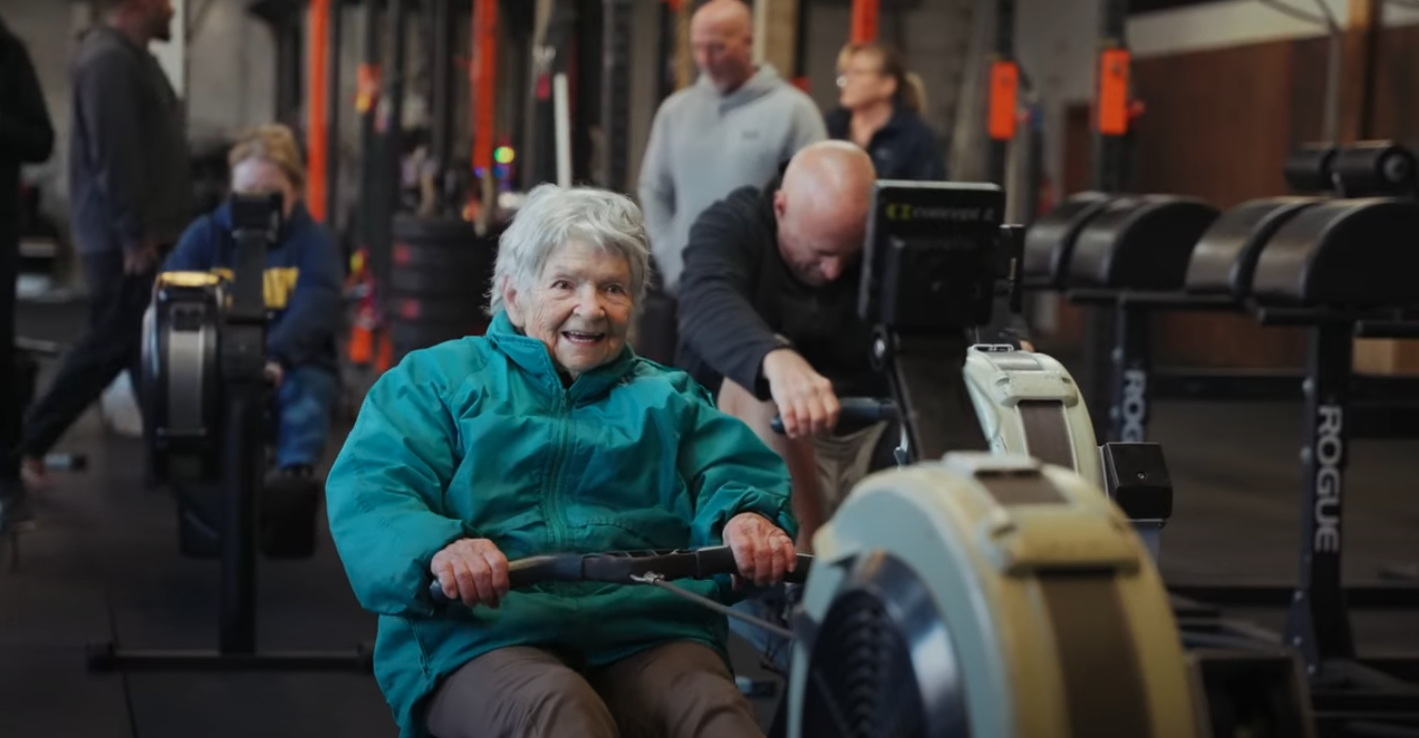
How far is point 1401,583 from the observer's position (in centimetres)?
534

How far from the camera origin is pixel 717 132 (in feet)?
17.9

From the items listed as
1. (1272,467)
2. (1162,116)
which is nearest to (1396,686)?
(1272,467)

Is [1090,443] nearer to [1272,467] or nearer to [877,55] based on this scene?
[877,55]

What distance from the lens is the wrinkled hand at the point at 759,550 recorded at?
7.12 feet

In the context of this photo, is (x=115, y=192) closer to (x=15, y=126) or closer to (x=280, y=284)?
(x=15, y=126)

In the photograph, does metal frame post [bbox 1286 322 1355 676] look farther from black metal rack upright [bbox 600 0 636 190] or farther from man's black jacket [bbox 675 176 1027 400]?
black metal rack upright [bbox 600 0 636 190]

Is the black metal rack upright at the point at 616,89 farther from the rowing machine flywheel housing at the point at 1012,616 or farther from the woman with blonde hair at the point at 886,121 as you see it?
the rowing machine flywheel housing at the point at 1012,616

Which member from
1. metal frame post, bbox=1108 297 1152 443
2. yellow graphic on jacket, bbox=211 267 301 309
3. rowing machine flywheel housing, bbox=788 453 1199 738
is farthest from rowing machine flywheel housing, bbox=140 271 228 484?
rowing machine flywheel housing, bbox=788 453 1199 738

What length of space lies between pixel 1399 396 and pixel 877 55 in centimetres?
179

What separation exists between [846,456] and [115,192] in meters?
2.80

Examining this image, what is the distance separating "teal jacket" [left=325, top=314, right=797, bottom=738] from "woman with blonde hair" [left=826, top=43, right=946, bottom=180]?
338cm

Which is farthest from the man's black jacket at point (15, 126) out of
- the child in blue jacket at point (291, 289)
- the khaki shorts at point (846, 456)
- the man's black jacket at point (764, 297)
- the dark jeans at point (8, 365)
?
the khaki shorts at point (846, 456)

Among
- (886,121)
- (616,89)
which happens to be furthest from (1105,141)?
(616,89)

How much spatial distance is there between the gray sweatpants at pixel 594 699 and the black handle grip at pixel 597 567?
10 centimetres
